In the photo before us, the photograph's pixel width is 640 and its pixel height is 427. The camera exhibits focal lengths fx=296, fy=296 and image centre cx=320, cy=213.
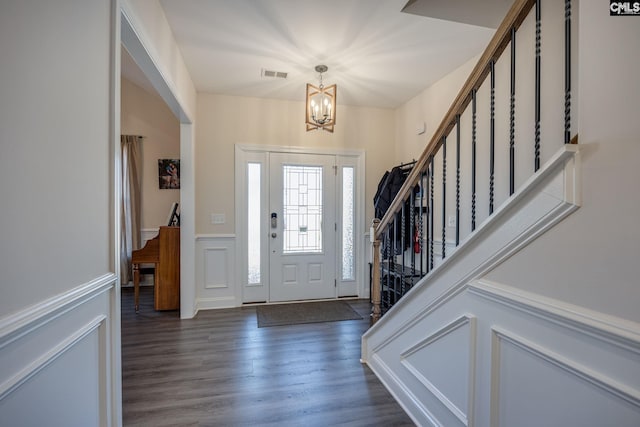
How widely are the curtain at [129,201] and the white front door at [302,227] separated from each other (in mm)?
2315

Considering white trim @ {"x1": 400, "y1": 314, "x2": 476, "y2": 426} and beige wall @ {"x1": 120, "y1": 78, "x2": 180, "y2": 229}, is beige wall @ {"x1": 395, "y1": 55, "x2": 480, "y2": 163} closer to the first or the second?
white trim @ {"x1": 400, "y1": 314, "x2": 476, "y2": 426}

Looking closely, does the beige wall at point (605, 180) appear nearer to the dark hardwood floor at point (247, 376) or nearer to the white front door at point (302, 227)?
the dark hardwood floor at point (247, 376)

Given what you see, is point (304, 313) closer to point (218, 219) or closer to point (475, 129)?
point (218, 219)

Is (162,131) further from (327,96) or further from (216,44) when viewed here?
(327,96)

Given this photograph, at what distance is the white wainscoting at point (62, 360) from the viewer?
77cm

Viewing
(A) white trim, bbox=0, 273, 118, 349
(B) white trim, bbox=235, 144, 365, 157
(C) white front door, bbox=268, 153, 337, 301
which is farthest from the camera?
(C) white front door, bbox=268, 153, 337, 301

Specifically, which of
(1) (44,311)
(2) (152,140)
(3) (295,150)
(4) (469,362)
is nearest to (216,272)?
(3) (295,150)

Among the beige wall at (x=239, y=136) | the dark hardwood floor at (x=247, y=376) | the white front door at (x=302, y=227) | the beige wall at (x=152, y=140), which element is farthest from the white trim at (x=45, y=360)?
the beige wall at (x=152, y=140)

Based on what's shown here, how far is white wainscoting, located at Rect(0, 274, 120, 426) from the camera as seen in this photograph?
77cm

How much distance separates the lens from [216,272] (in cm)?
376

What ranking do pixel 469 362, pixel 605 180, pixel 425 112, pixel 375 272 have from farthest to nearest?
pixel 425 112 → pixel 375 272 → pixel 469 362 → pixel 605 180

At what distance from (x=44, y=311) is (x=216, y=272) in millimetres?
2991

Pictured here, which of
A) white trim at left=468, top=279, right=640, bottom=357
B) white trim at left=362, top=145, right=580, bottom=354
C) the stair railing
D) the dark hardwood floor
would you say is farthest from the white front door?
white trim at left=468, top=279, right=640, bottom=357

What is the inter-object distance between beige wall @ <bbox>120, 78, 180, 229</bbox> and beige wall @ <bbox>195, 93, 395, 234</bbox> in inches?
56.6
